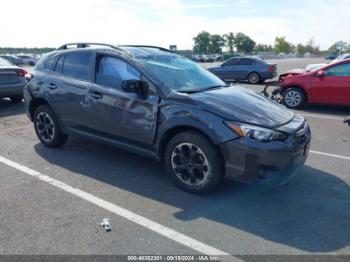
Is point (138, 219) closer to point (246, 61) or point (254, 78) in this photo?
point (254, 78)

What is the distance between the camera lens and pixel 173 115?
393 cm

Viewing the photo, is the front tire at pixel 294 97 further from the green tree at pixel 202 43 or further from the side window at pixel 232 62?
the green tree at pixel 202 43

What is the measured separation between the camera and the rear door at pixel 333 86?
859 centimetres

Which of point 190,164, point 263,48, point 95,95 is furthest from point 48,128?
point 263,48

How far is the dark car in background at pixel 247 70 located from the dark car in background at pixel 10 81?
33.4 ft

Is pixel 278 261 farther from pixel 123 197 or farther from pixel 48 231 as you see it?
pixel 48 231

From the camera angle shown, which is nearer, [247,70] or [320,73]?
Answer: [320,73]

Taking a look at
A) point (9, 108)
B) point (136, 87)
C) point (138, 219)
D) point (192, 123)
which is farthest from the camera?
point (9, 108)

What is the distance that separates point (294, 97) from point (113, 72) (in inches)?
261

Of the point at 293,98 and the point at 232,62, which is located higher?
the point at 232,62

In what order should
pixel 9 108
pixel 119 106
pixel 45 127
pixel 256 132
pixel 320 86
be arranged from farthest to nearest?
pixel 9 108 < pixel 320 86 < pixel 45 127 < pixel 119 106 < pixel 256 132

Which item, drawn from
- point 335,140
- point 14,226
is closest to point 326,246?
point 14,226

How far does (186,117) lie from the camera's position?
3.83 meters

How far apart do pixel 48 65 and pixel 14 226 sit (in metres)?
3.15
